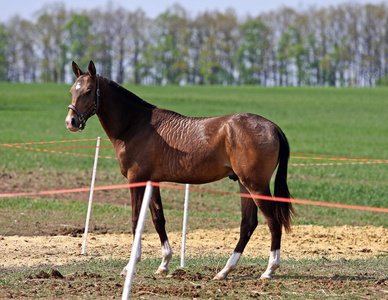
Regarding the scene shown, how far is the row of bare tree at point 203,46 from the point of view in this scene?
90.9 m

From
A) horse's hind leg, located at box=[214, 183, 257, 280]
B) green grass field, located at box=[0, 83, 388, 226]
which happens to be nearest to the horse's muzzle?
horse's hind leg, located at box=[214, 183, 257, 280]

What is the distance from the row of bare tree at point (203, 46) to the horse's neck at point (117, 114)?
8315 centimetres

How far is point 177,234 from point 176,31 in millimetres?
91269

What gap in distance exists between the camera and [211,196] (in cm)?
1725

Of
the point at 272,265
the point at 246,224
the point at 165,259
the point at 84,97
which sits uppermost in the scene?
the point at 84,97

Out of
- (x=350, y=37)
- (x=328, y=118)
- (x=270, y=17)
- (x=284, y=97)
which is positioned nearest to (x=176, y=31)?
(x=270, y=17)

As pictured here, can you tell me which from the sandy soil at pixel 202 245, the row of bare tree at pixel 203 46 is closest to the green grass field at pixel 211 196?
the sandy soil at pixel 202 245

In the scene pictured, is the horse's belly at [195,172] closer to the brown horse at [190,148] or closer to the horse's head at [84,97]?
the brown horse at [190,148]

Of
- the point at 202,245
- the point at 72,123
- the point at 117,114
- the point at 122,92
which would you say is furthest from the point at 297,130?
the point at 72,123

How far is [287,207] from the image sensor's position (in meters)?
7.54

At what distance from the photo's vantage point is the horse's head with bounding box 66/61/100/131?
25.7 feet

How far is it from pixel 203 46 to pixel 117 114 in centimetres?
9057

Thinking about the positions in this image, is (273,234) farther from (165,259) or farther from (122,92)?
(122,92)

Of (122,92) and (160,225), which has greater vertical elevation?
(122,92)
